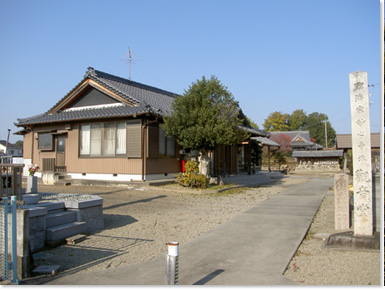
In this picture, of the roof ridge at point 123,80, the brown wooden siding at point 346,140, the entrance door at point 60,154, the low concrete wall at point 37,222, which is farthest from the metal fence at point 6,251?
the brown wooden siding at point 346,140

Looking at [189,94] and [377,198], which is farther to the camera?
[189,94]

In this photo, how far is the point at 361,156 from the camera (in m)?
6.71

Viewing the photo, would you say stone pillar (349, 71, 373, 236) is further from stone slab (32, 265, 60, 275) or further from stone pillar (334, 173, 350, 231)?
stone slab (32, 265, 60, 275)

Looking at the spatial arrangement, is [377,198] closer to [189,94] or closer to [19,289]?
[189,94]

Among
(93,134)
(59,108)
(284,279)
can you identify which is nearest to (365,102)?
(284,279)

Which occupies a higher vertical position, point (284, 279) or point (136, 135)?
point (136, 135)

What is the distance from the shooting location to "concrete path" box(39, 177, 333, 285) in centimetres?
485

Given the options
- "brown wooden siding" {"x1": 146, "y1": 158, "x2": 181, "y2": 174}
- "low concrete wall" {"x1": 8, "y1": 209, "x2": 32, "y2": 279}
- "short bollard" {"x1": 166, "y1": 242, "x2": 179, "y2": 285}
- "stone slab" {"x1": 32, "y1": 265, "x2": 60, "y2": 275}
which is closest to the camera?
"short bollard" {"x1": 166, "y1": 242, "x2": 179, "y2": 285}

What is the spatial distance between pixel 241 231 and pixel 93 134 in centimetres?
1192

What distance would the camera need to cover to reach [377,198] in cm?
1377

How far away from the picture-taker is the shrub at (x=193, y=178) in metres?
14.8

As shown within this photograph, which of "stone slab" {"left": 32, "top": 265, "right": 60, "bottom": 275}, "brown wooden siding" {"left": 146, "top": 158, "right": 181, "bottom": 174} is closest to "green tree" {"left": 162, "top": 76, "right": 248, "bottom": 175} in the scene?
"brown wooden siding" {"left": 146, "top": 158, "right": 181, "bottom": 174}

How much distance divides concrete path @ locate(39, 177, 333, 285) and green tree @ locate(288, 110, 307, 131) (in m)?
77.3

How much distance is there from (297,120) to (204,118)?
74.5 m
